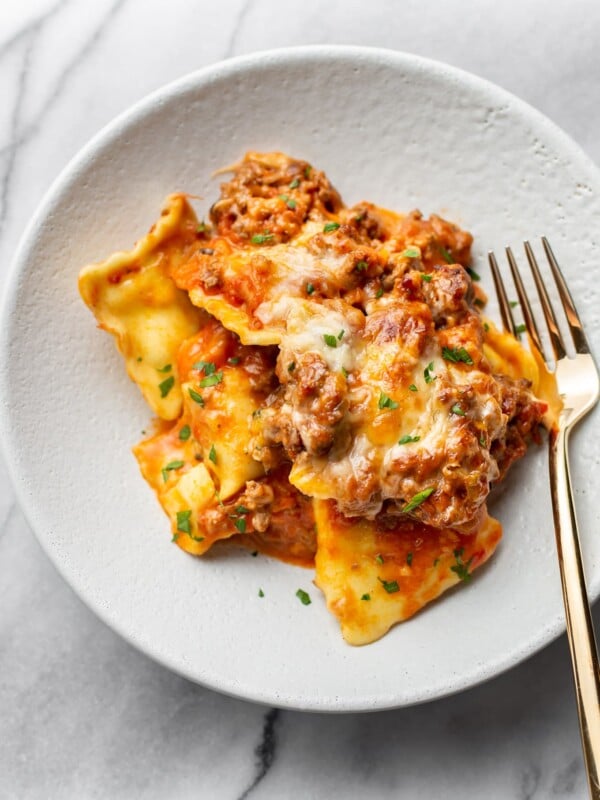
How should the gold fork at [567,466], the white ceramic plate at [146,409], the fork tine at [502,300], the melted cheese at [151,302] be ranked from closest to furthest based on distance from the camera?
the gold fork at [567,466], the white ceramic plate at [146,409], the melted cheese at [151,302], the fork tine at [502,300]

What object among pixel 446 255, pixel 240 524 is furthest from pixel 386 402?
pixel 446 255

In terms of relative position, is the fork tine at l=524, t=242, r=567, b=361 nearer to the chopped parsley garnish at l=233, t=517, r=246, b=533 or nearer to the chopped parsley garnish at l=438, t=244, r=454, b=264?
the chopped parsley garnish at l=438, t=244, r=454, b=264

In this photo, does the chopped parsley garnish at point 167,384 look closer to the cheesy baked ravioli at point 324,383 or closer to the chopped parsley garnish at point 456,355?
the cheesy baked ravioli at point 324,383

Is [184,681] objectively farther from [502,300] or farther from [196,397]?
[502,300]

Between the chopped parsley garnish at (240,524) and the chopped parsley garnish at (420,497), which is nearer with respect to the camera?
the chopped parsley garnish at (420,497)

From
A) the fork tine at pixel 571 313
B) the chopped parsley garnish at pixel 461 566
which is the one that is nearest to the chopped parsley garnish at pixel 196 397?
the chopped parsley garnish at pixel 461 566
